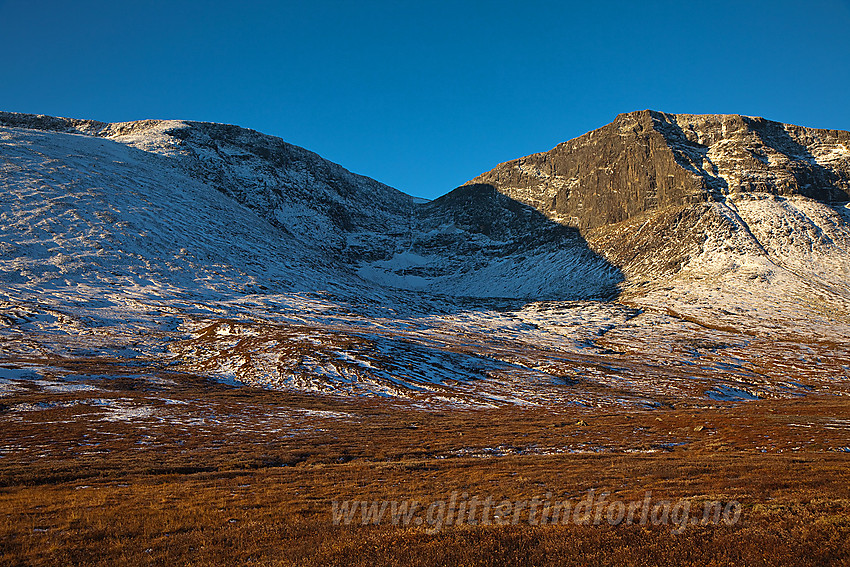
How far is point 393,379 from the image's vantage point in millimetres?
69500

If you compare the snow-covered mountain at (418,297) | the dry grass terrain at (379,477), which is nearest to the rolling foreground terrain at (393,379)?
the dry grass terrain at (379,477)

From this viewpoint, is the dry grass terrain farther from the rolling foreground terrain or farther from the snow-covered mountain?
the snow-covered mountain

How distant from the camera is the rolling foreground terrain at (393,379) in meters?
14.7

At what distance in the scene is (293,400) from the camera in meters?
57.4

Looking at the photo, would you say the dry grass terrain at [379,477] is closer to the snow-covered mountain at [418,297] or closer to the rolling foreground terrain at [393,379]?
the rolling foreground terrain at [393,379]

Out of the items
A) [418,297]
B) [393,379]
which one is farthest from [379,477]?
[418,297]

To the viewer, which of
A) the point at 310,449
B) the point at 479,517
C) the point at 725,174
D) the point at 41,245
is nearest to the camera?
the point at 479,517

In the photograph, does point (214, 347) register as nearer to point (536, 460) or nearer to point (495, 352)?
point (495, 352)

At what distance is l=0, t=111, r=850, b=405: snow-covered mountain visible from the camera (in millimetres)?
74750

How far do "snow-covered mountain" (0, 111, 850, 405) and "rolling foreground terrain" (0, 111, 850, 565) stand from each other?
873 millimetres

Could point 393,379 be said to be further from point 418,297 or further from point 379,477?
point 418,297

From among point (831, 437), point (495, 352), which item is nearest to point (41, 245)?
point (495, 352)

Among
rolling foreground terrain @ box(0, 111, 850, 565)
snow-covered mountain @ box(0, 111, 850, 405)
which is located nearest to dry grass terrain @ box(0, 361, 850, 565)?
rolling foreground terrain @ box(0, 111, 850, 565)

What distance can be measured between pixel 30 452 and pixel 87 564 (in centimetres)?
2314
